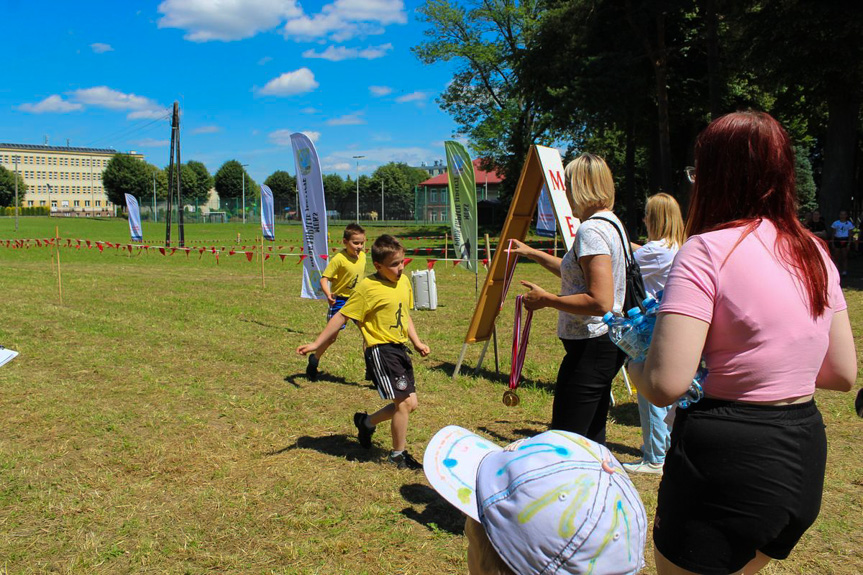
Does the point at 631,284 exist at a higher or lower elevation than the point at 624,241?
lower

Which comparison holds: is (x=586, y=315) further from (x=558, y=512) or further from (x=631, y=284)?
(x=558, y=512)

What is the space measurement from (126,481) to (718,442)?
4.12m

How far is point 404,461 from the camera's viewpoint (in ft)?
15.5

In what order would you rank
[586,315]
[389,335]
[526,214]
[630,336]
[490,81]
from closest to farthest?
[630,336] < [586,315] < [389,335] < [526,214] < [490,81]

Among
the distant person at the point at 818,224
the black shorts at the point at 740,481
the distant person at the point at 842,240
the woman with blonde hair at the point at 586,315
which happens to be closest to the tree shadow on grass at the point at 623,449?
the woman with blonde hair at the point at 586,315

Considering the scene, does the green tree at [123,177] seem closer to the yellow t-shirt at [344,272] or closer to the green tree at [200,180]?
the green tree at [200,180]

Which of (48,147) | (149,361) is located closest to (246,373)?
(149,361)

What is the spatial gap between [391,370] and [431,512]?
1.00m

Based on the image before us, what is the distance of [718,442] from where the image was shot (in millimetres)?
1624

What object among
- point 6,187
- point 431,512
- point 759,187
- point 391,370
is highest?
point 6,187

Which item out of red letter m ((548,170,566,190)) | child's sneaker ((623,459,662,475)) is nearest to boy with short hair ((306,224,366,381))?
red letter m ((548,170,566,190))

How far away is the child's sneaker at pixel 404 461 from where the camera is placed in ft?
15.5

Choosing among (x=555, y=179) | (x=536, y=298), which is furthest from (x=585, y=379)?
(x=555, y=179)

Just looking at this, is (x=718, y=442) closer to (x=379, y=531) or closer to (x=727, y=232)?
(x=727, y=232)
